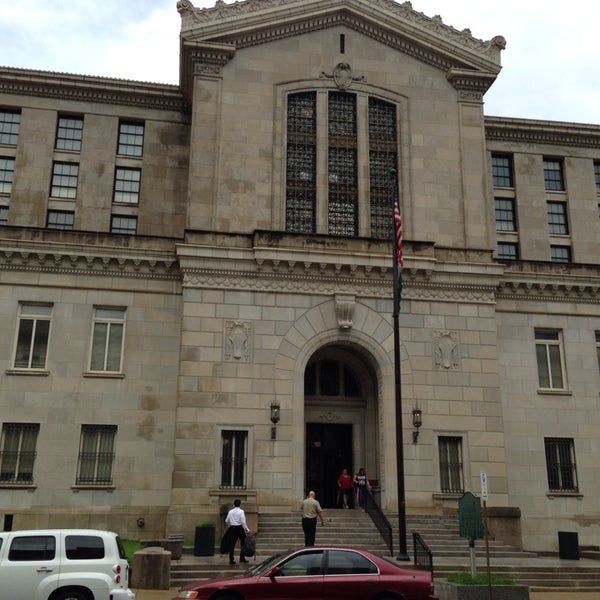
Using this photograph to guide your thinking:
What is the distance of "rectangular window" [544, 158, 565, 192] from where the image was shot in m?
37.3

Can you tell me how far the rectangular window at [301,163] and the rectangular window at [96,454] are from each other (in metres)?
10.8

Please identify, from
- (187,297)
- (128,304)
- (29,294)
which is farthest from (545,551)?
(29,294)

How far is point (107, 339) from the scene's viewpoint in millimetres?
28391

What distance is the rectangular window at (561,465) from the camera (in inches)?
1167

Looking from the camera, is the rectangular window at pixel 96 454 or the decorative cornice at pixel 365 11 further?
the decorative cornice at pixel 365 11

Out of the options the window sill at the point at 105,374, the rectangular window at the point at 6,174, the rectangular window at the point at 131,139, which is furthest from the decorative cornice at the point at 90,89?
the window sill at the point at 105,374

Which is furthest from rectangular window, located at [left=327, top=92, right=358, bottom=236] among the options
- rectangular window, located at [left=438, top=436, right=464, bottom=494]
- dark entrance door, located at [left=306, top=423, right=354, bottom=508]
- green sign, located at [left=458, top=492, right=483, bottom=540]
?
green sign, located at [left=458, top=492, right=483, bottom=540]

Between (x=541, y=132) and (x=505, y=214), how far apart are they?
4763mm

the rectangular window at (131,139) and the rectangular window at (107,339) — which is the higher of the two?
the rectangular window at (131,139)

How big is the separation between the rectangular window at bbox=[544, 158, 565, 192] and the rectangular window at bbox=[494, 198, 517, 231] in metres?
2.32

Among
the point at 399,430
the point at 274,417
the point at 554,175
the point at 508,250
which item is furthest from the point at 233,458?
the point at 554,175

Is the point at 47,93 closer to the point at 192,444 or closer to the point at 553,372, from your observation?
the point at 192,444

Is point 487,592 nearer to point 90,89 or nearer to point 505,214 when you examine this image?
point 505,214

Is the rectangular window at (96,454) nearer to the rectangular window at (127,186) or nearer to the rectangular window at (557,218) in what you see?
the rectangular window at (127,186)
